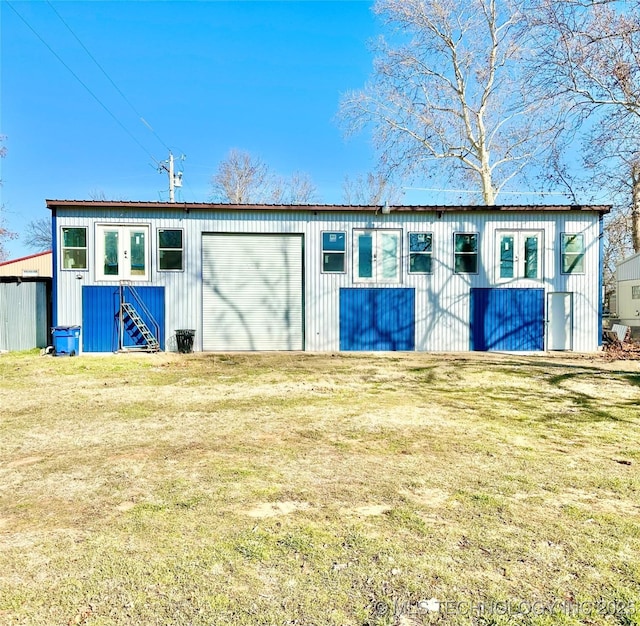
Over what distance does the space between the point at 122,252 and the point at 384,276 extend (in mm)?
8456

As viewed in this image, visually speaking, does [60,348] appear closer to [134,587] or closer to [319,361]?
[319,361]

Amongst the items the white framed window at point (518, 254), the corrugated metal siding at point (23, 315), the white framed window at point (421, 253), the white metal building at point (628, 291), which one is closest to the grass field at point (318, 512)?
the white framed window at point (421, 253)

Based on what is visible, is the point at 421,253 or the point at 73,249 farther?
the point at 421,253

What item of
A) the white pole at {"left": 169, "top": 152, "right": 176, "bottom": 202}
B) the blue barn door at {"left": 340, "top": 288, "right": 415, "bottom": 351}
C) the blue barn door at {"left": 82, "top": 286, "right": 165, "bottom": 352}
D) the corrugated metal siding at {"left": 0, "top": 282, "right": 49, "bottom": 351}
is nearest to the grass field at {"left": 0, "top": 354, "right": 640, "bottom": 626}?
the blue barn door at {"left": 82, "top": 286, "right": 165, "bottom": 352}

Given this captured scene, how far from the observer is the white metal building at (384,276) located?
1452 cm

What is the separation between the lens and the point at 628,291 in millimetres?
19484

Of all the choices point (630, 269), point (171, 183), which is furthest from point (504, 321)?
point (171, 183)

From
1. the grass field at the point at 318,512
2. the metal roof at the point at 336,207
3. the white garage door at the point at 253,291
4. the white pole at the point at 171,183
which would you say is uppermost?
the white pole at the point at 171,183

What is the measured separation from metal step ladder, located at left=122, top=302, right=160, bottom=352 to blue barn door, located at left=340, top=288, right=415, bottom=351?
5.97 meters

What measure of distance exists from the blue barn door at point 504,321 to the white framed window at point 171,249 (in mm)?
9707

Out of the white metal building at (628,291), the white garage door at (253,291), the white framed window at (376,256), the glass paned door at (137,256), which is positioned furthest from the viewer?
the white metal building at (628,291)

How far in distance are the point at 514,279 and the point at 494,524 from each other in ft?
43.6

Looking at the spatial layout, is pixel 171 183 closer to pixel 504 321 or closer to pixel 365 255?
pixel 365 255

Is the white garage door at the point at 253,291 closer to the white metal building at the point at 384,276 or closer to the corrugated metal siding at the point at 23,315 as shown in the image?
the white metal building at the point at 384,276
